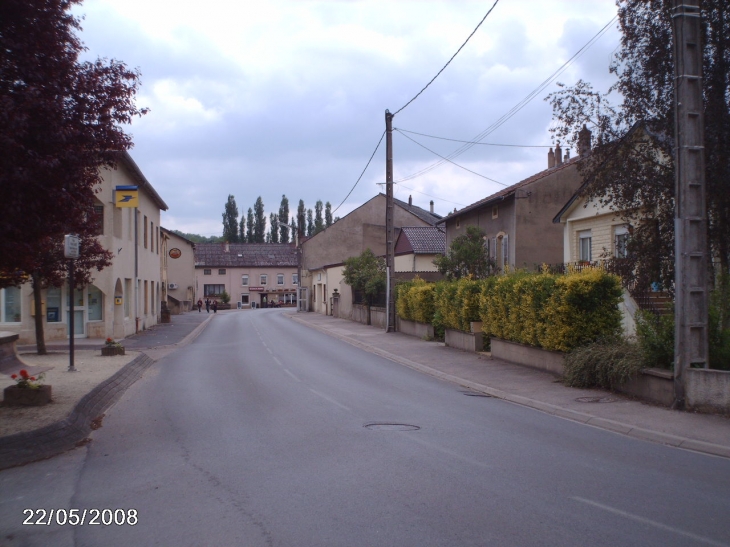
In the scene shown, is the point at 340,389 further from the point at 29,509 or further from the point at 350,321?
the point at 350,321

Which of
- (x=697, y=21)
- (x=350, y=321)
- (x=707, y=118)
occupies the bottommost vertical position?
(x=350, y=321)

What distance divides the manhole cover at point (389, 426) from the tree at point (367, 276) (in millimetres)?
24480

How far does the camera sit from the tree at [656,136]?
38.1 ft

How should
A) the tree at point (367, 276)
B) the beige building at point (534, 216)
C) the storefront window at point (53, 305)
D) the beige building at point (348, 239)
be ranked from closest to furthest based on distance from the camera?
the storefront window at point (53, 305)
the beige building at point (534, 216)
the tree at point (367, 276)
the beige building at point (348, 239)

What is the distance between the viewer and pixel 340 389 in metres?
13.5

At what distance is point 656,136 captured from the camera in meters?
12.6

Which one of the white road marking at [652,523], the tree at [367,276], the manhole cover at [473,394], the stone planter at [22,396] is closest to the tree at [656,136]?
the manhole cover at [473,394]

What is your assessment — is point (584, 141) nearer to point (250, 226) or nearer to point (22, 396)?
point (22, 396)

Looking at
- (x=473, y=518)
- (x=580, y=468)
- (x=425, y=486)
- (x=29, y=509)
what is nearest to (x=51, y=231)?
(x=29, y=509)

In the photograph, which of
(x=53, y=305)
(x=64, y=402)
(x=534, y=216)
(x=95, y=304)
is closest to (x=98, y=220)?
(x=64, y=402)

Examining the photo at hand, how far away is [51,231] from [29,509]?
4.07 m

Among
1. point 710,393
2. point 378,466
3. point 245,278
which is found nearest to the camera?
point 378,466

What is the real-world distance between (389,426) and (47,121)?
239 inches

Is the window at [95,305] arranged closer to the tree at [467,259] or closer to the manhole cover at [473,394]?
the tree at [467,259]
